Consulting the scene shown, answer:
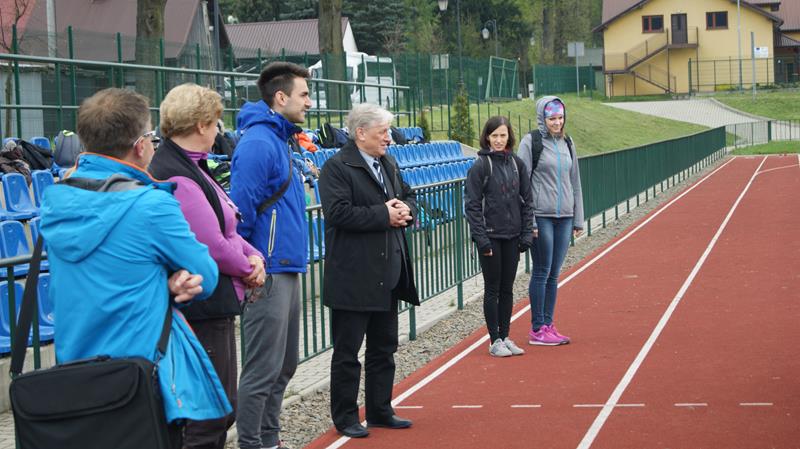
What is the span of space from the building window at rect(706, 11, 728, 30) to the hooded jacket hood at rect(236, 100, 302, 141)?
257 feet

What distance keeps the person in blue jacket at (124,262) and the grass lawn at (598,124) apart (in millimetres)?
31412

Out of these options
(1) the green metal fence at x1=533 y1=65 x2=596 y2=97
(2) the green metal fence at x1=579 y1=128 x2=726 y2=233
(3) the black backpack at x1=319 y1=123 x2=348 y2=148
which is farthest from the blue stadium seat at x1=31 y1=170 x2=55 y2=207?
(1) the green metal fence at x1=533 y1=65 x2=596 y2=97

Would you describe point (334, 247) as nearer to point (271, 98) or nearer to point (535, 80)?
point (271, 98)

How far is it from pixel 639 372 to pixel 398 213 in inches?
114

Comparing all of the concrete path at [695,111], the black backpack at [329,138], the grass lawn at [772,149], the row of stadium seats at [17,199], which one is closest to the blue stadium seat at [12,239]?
the row of stadium seats at [17,199]

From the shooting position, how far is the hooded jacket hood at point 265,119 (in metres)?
5.94

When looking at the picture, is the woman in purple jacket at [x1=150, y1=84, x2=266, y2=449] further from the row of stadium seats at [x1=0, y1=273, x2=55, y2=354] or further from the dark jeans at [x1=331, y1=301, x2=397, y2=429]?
the row of stadium seats at [x1=0, y1=273, x2=55, y2=354]

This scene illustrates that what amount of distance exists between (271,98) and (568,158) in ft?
14.7

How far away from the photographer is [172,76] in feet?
58.0

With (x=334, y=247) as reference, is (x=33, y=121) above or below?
above

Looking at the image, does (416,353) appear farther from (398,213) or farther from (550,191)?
(398,213)

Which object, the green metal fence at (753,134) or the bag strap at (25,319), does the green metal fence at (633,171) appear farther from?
the green metal fence at (753,134)

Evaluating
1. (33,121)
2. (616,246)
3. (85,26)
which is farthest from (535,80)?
(33,121)

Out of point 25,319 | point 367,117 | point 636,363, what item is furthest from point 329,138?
point 25,319
